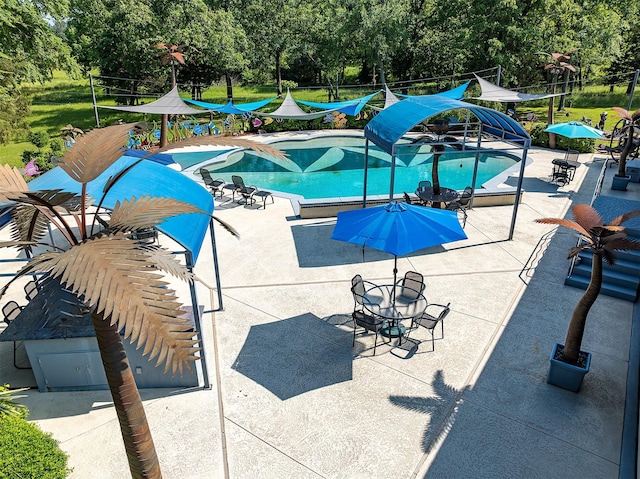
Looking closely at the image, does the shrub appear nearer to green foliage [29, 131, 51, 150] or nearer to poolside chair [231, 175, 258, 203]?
poolside chair [231, 175, 258, 203]

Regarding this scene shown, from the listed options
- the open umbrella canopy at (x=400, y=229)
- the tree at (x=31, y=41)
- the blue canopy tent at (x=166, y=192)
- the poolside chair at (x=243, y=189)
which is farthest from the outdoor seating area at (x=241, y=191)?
the tree at (x=31, y=41)

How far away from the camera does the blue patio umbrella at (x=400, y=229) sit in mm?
7473

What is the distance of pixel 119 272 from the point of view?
293cm

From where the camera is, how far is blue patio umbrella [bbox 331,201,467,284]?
7.47 metres

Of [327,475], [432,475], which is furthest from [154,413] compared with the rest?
[432,475]

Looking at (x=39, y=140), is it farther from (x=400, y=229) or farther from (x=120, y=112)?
(x=400, y=229)

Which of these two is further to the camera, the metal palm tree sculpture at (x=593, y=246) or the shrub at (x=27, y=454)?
the metal palm tree sculpture at (x=593, y=246)

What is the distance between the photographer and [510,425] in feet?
21.3

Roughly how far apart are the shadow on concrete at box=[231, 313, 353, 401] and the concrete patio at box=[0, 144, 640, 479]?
3 centimetres

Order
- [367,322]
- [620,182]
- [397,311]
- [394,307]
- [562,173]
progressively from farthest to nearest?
[562,173], [620,182], [394,307], [397,311], [367,322]

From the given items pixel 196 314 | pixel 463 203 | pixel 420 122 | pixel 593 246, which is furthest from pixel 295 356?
pixel 463 203

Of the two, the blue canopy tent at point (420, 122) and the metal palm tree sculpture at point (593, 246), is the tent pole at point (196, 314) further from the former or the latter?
the blue canopy tent at point (420, 122)

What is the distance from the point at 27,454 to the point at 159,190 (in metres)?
3.97

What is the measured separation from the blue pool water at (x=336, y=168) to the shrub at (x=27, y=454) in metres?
14.2
